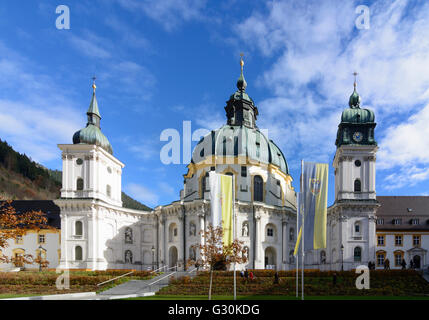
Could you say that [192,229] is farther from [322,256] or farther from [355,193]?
[355,193]

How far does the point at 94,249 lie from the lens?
57.6 meters

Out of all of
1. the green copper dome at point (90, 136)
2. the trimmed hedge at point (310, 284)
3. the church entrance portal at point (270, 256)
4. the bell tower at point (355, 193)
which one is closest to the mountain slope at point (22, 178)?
the green copper dome at point (90, 136)

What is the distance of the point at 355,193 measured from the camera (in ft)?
188

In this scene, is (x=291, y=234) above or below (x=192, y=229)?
below

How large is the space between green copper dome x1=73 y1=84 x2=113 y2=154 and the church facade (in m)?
0.18

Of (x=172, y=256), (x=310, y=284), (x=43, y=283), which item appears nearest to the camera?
(x=310, y=284)

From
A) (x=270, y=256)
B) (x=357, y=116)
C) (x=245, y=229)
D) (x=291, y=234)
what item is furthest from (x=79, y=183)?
(x=357, y=116)

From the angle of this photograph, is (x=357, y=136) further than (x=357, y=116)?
No

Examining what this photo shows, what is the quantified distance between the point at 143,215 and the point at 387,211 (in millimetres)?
44990

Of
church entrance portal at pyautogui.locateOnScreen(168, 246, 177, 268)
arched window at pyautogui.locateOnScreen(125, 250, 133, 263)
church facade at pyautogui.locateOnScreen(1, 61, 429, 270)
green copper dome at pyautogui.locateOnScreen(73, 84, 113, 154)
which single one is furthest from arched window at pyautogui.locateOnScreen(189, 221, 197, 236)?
green copper dome at pyautogui.locateOnScreen(73, 84, 113, 154)

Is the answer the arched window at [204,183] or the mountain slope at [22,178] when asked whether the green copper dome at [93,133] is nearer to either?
the arched window at [204,183]

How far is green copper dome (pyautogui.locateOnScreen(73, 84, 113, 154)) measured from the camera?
6141cm

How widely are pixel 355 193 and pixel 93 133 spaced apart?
4480cm
